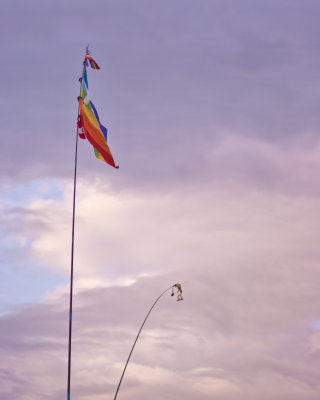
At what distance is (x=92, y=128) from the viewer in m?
45.9

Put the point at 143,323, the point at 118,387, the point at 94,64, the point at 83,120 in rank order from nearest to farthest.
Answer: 1. the point at 118,387
2. the point at 143,323
3. the point at 83,120
4. the point at 94,64

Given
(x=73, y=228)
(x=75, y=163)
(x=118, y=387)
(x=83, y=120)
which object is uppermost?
(x=83, y=120)

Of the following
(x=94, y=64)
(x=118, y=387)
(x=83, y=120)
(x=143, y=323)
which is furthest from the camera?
(x=94, y=64)

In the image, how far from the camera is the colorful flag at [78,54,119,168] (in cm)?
4562

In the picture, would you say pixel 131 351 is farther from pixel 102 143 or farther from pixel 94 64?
pixel 94 64

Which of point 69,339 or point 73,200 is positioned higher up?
point 73,200

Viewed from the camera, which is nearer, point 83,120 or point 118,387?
point 118,387

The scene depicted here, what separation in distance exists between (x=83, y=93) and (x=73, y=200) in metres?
7.42

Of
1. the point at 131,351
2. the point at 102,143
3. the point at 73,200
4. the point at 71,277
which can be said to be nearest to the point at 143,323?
the point at 131,351

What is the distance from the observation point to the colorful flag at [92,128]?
1796 inches

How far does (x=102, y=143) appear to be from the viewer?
45812 mm

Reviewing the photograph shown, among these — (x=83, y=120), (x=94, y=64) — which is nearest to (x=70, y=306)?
(x=83, y=120)

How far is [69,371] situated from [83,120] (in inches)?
617

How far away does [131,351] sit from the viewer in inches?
1574
